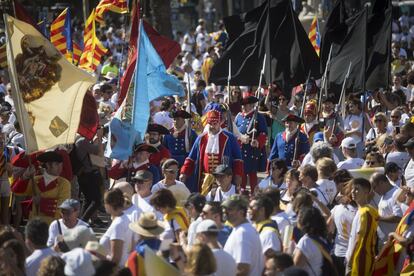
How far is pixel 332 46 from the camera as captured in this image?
1786 cm

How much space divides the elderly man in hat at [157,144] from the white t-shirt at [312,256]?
548 cm

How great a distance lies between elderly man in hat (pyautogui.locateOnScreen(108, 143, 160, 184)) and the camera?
14633 millimetres

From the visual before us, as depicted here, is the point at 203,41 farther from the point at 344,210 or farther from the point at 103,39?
the point at 344,210

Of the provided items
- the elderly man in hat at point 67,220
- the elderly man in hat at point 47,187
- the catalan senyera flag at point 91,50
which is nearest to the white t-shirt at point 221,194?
the elderly man in hat at point 47,187

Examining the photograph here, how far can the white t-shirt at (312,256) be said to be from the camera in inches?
380

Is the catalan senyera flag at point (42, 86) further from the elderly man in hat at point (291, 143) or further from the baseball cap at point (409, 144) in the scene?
the elderly man in hat at point (291, 143)

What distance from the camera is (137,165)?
1480cm

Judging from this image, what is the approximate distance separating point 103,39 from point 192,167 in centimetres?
2094

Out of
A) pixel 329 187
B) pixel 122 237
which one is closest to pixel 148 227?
pixel 122 237

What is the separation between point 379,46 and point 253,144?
90.9 inches

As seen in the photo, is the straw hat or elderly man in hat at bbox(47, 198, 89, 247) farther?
elderly man in hat at bbox(47, 198, 89, 247)

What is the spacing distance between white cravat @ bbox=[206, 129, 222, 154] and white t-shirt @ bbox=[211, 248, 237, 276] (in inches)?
224

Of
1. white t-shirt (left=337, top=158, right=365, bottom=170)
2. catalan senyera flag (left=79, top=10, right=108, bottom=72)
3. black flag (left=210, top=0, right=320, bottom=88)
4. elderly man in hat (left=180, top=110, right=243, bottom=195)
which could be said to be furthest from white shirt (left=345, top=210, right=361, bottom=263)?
catalan senyera flag (left=79, top=10, right=108, bottom=72)

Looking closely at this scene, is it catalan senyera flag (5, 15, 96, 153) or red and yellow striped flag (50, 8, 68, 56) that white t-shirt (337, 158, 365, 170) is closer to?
catalan senyera flag (5, 15, 96, 153)
